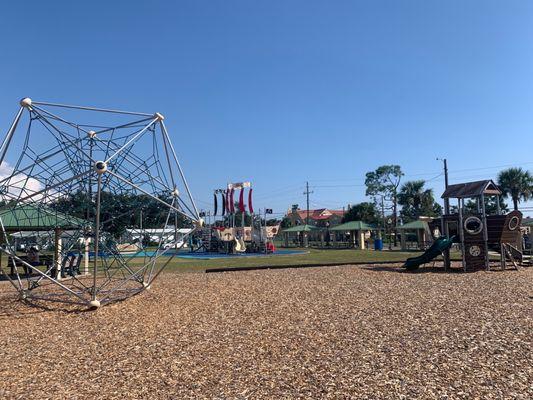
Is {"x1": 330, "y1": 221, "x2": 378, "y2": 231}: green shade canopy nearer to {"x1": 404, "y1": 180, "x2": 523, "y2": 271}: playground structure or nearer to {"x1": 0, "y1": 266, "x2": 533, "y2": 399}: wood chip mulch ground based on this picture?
{"x1": 404, "y1": 180, "x2": 523, "y2": 271}: playground structure

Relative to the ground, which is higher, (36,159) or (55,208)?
(36,159)

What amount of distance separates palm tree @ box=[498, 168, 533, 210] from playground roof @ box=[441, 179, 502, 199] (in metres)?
28.4

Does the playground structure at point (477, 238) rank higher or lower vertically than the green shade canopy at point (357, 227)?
lower

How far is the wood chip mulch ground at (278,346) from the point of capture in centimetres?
467

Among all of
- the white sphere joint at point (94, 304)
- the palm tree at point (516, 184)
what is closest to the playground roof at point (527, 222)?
the palm tree at point (516, 184)

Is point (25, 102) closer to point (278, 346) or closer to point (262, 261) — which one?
point (278, 346)

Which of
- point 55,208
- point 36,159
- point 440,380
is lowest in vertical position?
point 440,380

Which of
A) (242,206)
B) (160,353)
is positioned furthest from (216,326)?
(242,206)

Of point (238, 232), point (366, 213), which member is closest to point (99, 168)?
point (238, 232)

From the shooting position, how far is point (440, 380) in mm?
4742

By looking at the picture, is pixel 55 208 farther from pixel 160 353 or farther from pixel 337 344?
pixel 337 344

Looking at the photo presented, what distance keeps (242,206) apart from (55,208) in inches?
984

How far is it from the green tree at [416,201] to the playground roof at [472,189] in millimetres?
34062

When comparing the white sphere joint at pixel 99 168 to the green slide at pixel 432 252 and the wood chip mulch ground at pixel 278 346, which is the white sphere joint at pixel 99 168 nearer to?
the wood chip mulch ground at pixel 278 346
